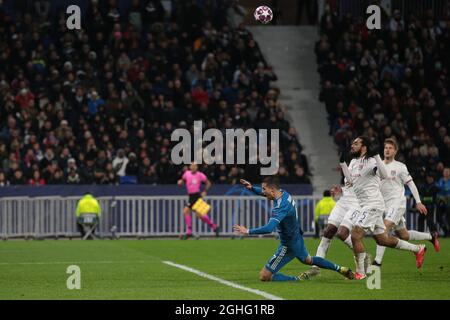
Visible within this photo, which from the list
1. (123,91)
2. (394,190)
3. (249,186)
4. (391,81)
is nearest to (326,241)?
(394,190)

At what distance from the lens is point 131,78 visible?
35781mm

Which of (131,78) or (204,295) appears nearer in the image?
(204,295)

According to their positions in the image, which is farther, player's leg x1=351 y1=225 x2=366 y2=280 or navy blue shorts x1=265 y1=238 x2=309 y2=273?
player's leg x1=351 y1=225 x2=366 y2=280

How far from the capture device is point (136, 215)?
3191 cm

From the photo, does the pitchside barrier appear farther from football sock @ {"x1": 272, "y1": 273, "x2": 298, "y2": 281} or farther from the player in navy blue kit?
the player in navy blue kit

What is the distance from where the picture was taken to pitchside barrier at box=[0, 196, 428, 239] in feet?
102

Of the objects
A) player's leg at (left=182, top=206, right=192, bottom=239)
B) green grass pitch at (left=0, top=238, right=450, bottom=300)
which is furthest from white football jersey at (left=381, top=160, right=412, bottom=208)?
player's leg at (left=182, top=206, right=192, bottom=239)

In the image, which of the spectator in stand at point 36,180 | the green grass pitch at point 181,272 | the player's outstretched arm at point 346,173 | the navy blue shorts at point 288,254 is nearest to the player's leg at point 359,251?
the green grass pitch at point 181,272

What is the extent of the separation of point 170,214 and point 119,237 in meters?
1.51

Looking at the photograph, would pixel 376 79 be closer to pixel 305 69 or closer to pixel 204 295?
pixel 305 69

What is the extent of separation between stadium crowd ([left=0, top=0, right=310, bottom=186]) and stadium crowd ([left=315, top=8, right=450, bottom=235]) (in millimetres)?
2120

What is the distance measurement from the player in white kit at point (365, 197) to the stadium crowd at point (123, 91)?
14462 millimetres
